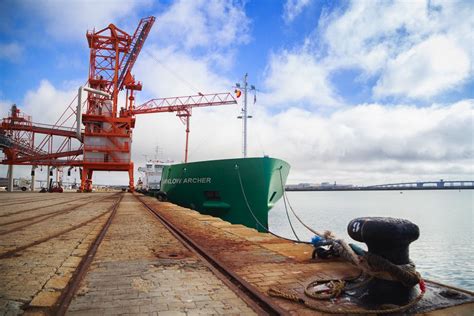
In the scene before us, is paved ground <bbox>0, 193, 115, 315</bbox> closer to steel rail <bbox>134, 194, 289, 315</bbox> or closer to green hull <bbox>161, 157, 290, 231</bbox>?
steel rail <bbox>134, 194, 289, 315</bbox>

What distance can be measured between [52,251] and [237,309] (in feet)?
12.3

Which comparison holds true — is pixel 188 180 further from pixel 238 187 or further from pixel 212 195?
pixel 238 187

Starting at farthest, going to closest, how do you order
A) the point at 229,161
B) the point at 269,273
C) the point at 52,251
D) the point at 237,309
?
the point at 229,161 → the point at 52,251 → the point at 269,273 → the point at 237,309

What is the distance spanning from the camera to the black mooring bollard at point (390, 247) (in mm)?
2867

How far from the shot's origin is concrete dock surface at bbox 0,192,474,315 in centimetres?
271

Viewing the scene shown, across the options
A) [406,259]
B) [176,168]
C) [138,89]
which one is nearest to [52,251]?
[406,259]

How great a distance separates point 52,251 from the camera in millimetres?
4891

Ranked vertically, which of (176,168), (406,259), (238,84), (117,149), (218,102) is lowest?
(406,259)

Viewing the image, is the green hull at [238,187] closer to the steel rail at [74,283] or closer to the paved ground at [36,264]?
the paved ground at [36,264]

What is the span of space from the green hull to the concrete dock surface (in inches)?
258

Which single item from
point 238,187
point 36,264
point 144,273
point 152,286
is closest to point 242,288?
point 152,286

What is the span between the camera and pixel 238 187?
13695 millimetres

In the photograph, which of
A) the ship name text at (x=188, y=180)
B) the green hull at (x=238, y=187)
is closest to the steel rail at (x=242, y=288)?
the green hull at (x=238, y=187)

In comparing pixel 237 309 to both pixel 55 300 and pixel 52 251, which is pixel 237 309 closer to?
pixel 55 300
